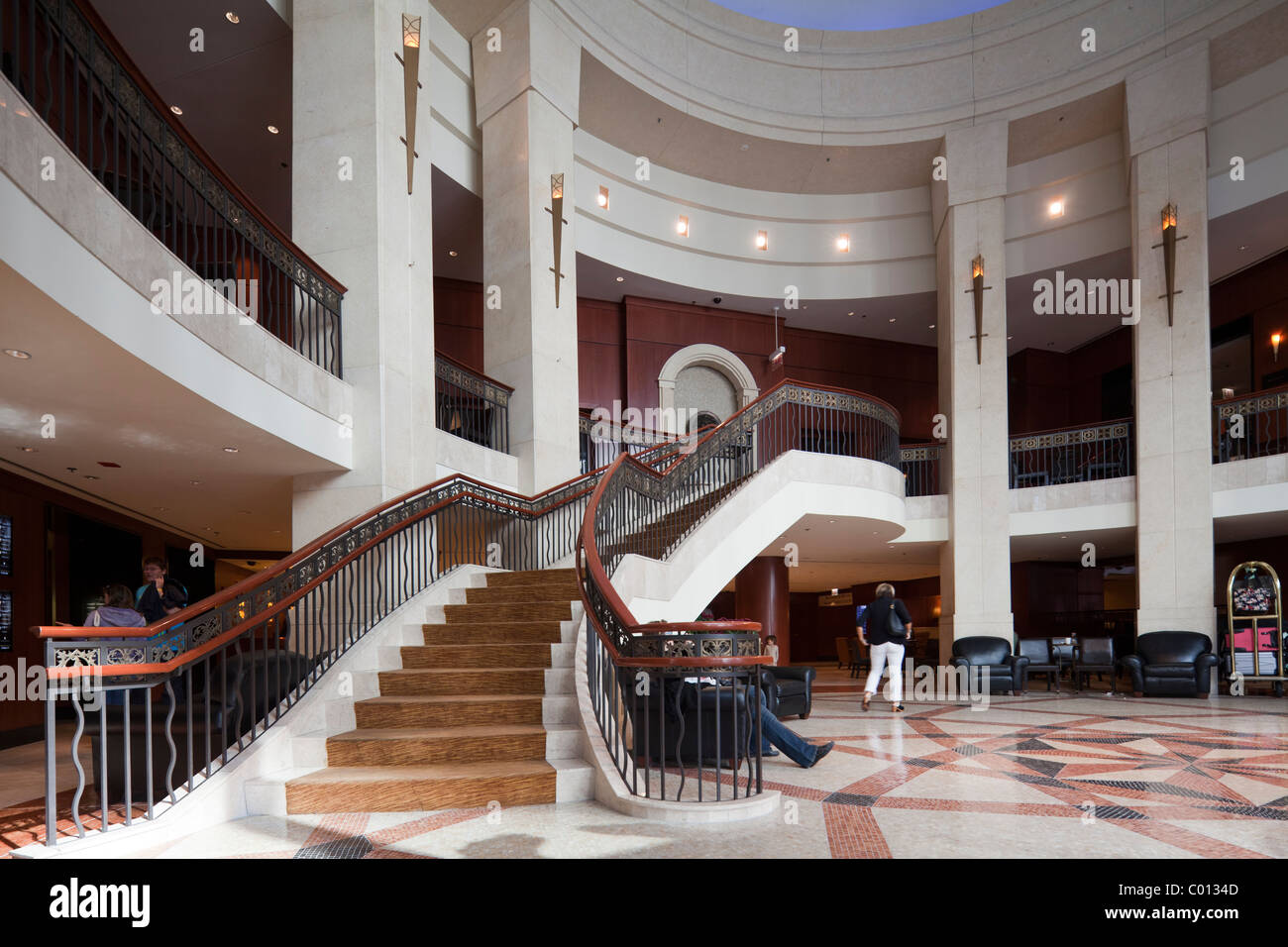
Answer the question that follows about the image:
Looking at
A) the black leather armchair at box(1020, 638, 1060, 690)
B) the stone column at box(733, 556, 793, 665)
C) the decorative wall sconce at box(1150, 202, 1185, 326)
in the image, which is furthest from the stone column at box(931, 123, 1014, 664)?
the stone column at box(733, 556, 793, 665)

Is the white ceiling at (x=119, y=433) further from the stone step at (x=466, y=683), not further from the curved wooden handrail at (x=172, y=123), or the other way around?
the stone step at (x=466, y=683)

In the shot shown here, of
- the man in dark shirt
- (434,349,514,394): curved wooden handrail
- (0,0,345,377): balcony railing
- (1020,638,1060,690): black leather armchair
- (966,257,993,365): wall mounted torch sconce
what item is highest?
(966,257,993,365): wall mounted torch sconce

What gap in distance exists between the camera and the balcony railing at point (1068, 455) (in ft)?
40.8

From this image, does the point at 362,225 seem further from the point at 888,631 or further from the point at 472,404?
the point at 888,631

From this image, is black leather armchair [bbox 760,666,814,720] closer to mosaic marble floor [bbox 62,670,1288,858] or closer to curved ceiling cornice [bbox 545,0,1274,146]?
mosaic marble floor [bbox 62,670,1288,858]

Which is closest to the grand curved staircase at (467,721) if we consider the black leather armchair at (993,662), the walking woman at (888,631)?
the walking woman at (888,631)

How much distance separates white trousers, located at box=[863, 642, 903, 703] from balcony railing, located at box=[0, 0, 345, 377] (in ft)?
19.1

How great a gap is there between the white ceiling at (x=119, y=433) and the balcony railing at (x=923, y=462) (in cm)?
908

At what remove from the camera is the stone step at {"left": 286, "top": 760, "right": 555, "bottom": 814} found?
13.6 feet

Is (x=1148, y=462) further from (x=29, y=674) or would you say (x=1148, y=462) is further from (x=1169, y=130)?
(x=29, y=674)

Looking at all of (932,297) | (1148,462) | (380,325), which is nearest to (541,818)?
(380,325)

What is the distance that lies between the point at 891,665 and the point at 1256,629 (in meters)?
4.89

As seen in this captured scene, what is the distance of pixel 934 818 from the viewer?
388 cm

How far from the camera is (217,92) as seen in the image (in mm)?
8984
